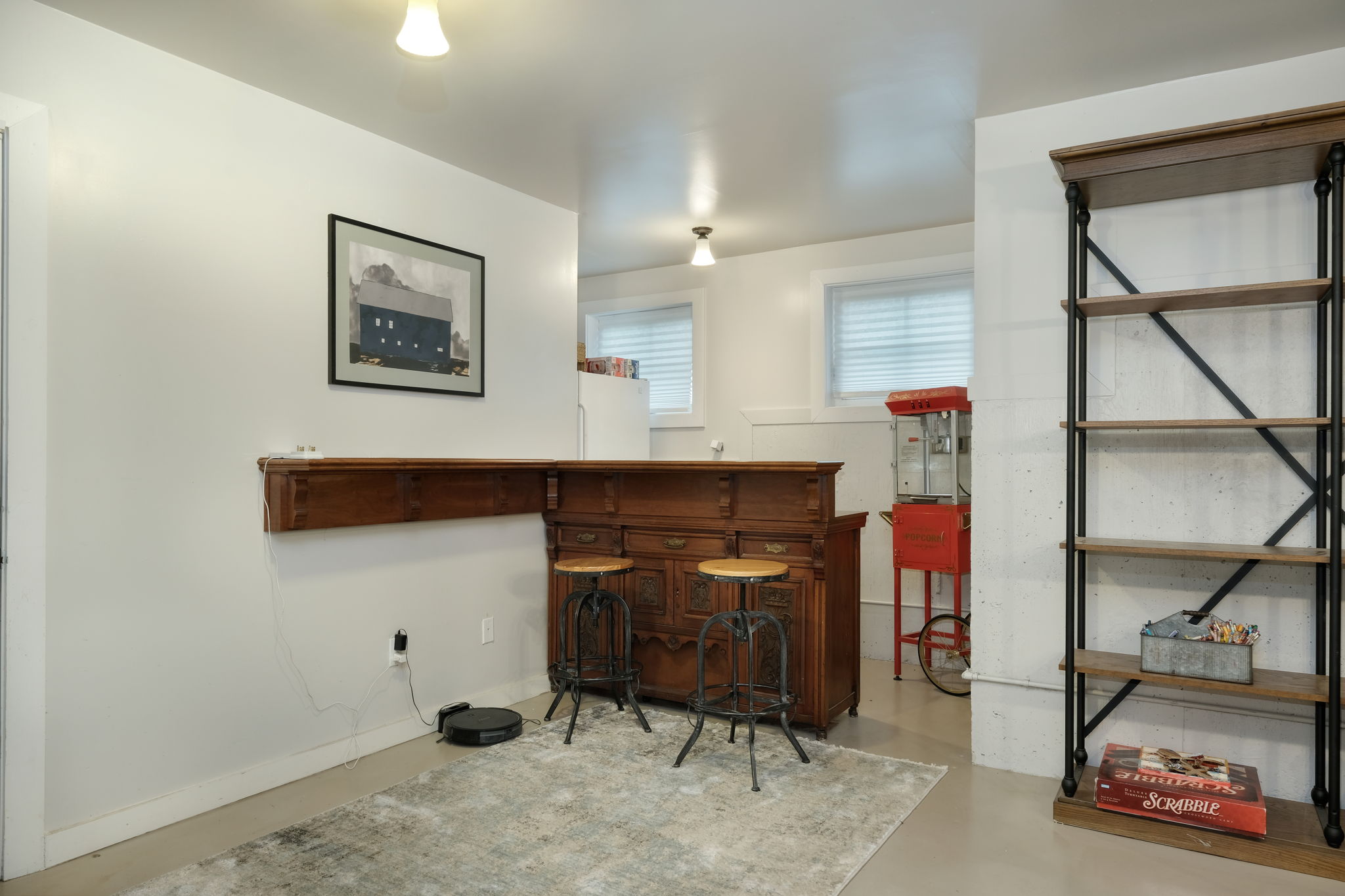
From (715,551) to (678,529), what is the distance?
0.69 feet

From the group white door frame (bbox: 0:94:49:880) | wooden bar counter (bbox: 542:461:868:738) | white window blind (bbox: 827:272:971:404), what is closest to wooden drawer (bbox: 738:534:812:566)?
wooden bar counter (bbox: 542:461:868:738)

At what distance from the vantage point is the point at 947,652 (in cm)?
446

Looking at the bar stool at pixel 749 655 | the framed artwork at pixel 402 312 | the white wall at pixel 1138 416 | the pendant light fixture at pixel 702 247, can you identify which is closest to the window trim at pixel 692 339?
the pendant light fixture at pixel 702 247

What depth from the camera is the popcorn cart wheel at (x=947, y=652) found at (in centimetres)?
428

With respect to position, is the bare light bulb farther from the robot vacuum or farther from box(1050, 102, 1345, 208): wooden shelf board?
the robot vacuum

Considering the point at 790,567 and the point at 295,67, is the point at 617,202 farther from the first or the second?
the point at 790,567

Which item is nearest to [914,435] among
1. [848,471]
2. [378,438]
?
[848,471]

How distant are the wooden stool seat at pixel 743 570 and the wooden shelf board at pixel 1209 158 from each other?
1.73m

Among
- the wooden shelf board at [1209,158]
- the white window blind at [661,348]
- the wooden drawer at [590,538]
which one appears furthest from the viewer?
the white window blind at [661,348]

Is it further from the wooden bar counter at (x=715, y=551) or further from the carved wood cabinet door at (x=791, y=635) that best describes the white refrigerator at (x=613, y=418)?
the carved wood cabinet door at (x=791, y=635)

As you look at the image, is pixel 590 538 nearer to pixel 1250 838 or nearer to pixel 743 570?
pixel 743 570

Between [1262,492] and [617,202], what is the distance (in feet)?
10.3

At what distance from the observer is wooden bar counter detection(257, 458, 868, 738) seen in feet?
11.3

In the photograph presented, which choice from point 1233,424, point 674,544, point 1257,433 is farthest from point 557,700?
point 1257,433
